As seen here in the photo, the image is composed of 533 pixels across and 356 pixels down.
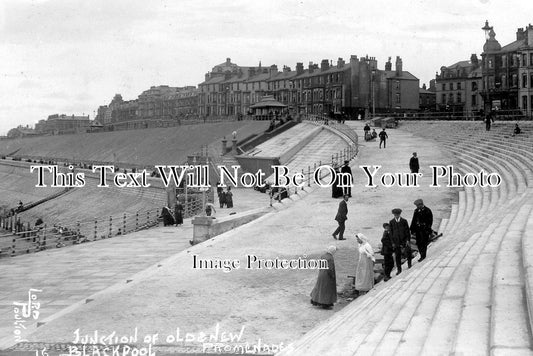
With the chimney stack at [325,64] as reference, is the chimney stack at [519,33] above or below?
above

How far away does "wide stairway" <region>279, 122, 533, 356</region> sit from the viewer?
224 inches

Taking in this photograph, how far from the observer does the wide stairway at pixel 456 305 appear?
569cm

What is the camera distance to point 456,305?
707cm

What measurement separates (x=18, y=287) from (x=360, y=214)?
412 inches

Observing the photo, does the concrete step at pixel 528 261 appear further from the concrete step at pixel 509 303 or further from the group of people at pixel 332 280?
the group of people at pixel 332 280

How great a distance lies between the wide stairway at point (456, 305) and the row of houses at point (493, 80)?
133 ft

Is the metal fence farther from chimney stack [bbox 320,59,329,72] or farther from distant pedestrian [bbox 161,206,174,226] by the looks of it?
chimney stack [bbox 320,59,329,72]

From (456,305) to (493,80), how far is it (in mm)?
69854

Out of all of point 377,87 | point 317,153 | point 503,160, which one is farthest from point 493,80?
point 503,160

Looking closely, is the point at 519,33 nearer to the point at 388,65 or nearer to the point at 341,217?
the point at 388,65

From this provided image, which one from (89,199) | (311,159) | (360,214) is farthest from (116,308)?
(89,199)

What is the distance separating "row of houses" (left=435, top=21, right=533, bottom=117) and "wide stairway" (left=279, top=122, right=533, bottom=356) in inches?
1596

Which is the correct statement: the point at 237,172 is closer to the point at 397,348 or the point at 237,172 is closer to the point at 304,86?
the point at 397,348

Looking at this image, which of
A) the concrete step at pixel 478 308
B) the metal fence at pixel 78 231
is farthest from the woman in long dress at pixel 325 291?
the metal fence at pixel 78 231
